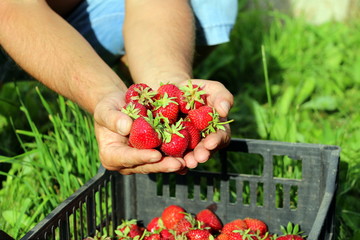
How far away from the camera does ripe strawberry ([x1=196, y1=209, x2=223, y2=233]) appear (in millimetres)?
1803

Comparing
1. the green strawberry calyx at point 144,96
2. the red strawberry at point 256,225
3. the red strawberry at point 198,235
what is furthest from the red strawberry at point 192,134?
the red strawberry at point 256,225

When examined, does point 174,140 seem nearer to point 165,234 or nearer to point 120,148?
point 120,148

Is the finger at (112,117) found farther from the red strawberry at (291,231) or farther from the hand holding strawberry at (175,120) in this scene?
the red strawberry at (291,231)

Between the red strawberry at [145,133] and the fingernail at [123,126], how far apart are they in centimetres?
1

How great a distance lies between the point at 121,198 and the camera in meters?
1.95

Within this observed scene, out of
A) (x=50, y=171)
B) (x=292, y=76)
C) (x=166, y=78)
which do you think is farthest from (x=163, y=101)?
(x=292, y=76)

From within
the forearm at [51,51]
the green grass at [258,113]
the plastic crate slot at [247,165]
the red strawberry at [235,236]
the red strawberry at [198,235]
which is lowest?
the red strawberry at [235,236]

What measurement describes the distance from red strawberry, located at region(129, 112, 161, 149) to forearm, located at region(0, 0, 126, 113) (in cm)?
30

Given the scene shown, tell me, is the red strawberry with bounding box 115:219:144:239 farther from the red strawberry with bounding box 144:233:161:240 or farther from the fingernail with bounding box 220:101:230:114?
the fingernail with bounding box 220:101:230:114

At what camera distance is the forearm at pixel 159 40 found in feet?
6.27

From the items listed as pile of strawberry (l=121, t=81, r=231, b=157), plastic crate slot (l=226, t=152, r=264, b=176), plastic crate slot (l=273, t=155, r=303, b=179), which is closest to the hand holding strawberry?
pile of strawberry (l=121, t=81, r=231, b=157)

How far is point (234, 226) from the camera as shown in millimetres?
1745

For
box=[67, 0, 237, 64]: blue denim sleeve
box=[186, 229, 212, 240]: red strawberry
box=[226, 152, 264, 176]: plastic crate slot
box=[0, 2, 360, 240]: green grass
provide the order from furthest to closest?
box=[67, 0, 237, 64]: blue denim sleeve
box=[226, 152, 264, 176]: plastic crate slot
box=[0, 2, 360, 240]: green grass
box=[186, 229, 212, 240]: red strawberry

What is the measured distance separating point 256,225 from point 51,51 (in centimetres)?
79
